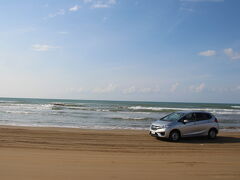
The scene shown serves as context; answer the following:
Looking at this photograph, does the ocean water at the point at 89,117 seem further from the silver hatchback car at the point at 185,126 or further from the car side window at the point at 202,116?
the car side window at the point at 202,116

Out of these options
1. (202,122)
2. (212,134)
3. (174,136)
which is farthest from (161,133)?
(212,134)

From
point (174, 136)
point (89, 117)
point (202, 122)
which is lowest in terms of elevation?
point (89, 117)

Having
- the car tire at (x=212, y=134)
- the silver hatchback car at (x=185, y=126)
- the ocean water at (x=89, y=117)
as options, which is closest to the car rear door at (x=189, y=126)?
the silver hatchback car at (x=185, y=126)

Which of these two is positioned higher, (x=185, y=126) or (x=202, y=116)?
(x=202, y=116)

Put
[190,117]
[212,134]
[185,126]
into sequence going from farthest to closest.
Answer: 1. [212,134]
2. [190,117]
3. [185,126]

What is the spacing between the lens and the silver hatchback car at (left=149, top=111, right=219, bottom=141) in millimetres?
12117

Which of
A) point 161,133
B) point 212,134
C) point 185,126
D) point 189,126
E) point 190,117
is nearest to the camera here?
point 161,133

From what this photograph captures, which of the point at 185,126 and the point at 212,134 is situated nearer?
the point at 185,126

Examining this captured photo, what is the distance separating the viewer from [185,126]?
41.0 feet

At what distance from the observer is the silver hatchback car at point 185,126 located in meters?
12.1

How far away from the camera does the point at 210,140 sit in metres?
12.7

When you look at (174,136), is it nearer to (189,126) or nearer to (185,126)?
(185,126)

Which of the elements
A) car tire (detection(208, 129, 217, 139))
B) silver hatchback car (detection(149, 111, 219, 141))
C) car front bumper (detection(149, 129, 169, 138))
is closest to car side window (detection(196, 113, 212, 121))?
silver hatchback car (detection(149, 111, 219, 141))

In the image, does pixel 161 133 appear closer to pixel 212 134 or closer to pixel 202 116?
pixel 202 116
